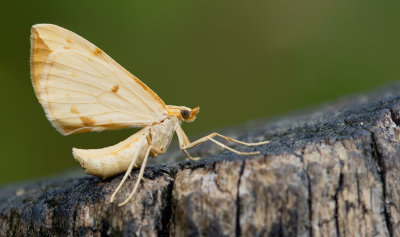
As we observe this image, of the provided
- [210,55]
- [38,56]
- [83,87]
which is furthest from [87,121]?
[210,55]

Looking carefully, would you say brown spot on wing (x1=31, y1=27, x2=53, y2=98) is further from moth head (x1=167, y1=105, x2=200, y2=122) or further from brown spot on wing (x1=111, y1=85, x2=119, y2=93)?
moth head (x1=167, y1=105, x2=200, y2=122)

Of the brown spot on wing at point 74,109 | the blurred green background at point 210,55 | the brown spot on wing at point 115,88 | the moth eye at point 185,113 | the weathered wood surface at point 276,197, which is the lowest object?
the weathered wood surface at point 276,197

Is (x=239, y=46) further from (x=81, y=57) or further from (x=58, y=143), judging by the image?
(x=81, y=57)

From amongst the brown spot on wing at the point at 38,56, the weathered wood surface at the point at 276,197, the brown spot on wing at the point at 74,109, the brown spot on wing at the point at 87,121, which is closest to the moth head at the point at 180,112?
the brown spot on wing at the point at 87,121

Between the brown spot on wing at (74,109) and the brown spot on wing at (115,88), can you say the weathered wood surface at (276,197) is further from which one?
the brown spot on wing at (115,88)

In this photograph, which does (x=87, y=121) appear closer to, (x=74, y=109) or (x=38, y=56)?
(x=74, y=109)
